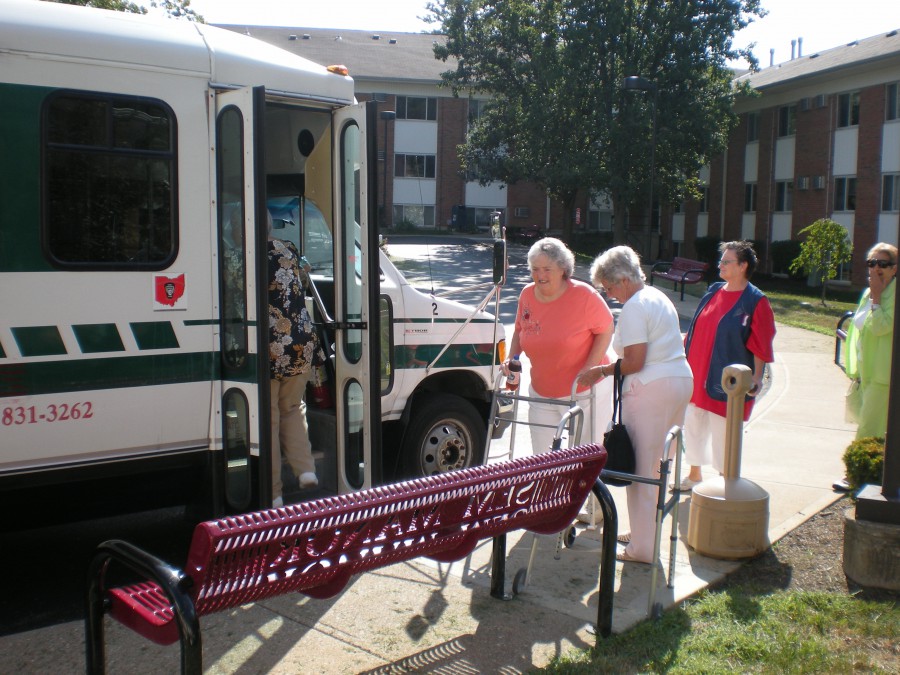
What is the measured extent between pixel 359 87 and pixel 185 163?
44.8 m

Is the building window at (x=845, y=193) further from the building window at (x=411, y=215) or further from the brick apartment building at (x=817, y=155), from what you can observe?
the building window at (x=411, y=215)

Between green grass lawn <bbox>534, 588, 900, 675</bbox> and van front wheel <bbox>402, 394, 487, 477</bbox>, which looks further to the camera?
van front wheel <bbox>402, 394, 487, 477</bbox>

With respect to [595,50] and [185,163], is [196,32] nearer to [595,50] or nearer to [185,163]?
[185,163]

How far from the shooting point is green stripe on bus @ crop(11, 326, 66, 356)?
457 cm

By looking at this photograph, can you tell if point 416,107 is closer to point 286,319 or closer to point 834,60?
point 834,60

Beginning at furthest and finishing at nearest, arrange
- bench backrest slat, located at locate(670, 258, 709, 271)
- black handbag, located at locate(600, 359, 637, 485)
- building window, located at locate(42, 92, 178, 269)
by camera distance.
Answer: bench backrest slat, located at locate(670, 258, 709, 271) < black handbag, located at locate(600, 359, 637, 485) < building window, located at locate(42, 92, 178, 269)

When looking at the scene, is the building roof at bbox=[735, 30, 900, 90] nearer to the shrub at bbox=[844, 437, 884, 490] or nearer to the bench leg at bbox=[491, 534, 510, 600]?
the shrub at bbox=[844, 437, 884, 490]

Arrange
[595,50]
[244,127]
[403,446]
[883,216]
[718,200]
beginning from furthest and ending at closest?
[718,200]
[595,50]
[883,216]
[403,446]
[244,127]

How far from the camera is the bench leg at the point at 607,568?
172 inches

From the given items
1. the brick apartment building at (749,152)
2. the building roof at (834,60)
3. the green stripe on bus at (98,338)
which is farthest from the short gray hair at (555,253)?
the building roof at (834,60)

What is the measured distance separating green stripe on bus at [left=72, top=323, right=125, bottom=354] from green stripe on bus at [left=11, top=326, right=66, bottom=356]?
0.31 ft

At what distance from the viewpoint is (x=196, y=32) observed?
5.14 meters

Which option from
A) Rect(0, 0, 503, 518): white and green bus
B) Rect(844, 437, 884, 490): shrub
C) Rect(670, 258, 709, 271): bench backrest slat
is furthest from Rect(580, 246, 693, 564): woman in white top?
Rect(670, 258, 709, 271): bench backrest slat

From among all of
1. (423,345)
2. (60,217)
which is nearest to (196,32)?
(60,217)
